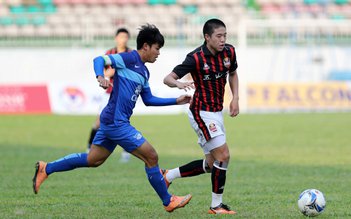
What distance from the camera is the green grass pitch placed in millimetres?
8703

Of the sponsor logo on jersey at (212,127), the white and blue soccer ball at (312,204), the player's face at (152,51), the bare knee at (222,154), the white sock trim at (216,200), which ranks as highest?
the player's face at (152,51)

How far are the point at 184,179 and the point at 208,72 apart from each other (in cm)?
391

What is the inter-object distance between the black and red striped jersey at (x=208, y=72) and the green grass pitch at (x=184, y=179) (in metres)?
1.22

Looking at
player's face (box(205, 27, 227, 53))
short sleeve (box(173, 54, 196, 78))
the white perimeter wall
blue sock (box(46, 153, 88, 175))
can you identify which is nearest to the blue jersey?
short sleeve (box(173, 54, 196, 78))

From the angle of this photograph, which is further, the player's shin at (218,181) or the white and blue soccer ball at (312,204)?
the player's shin at (218,181)

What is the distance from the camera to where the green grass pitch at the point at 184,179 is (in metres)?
8.70

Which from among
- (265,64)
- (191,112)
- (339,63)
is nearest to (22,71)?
(265,64)

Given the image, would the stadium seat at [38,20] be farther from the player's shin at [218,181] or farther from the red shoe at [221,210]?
the red shoe at [221,210]

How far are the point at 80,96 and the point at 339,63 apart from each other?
1243 centimetres

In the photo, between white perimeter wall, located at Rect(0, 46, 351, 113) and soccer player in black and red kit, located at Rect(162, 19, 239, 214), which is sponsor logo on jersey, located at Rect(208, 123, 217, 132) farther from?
white perimeter wall, located at Rect(0, 46, 351, 113)

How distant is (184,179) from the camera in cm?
1215

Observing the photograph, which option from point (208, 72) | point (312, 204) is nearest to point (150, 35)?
point (208, 72)

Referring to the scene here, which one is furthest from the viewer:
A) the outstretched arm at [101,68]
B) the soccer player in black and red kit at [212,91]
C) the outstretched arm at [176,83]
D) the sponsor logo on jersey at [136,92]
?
the soccer player in black and red kit at [212,91]

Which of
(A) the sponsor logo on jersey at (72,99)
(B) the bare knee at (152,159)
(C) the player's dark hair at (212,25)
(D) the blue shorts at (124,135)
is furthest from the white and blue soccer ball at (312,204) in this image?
(A) the sponsor logo on jersey at (72,99)
